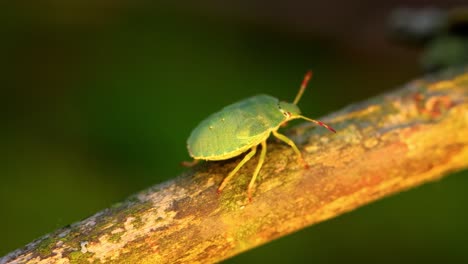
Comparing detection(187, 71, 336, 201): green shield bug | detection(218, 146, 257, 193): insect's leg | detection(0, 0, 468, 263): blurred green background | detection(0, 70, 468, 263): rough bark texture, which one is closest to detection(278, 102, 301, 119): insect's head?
detection(187, 71, 336, 201): green shield bug

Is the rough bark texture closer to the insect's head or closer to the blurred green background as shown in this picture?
the insect's head

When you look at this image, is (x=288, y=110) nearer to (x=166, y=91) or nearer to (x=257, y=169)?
(x=257, y=169)

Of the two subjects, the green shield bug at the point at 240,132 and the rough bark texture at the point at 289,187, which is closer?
the rough bark texture at the point at 289,187

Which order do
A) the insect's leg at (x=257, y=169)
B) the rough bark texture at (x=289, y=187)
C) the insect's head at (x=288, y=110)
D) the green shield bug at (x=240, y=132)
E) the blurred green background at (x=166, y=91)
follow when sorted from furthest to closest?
the blurred green background at (x=166, y=91) → the insect's head at (x=288, y=110) → the green shield bug at (x=240, y=132) → the insect's leg at (x=257, y=169) → the rough bark texture at (x=289, y=187)

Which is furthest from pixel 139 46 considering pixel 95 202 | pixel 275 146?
A: pixel 275 146

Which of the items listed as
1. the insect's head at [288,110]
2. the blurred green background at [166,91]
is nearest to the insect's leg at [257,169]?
the insect's head at [288,110]

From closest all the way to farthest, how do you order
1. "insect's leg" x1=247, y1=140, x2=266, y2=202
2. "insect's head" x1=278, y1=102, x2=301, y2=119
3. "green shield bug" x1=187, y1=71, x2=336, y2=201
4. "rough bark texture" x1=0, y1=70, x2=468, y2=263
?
1. "rough bark texture" x1=0, y1=70, x2=468, y2=263
2. "insect's leg" x1=247, y1=140, x2=266, y2=202
3. "green shield bug" x1=187, y1=71, x2=336, y2=201
4. "insect's head" x1=278, y1=102, x2=301, y2=119

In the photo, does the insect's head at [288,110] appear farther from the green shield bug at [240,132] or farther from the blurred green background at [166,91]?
the blurred green background at [166,91]
